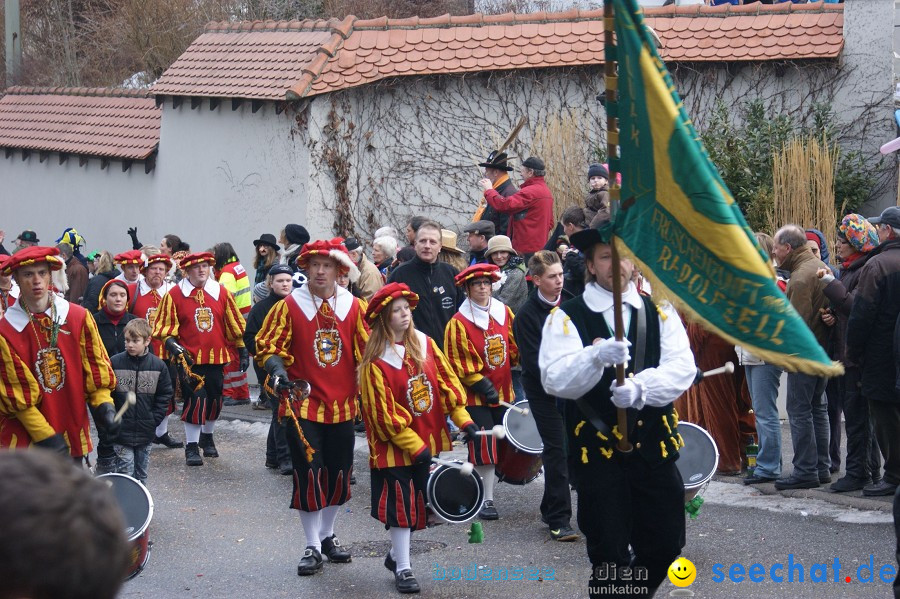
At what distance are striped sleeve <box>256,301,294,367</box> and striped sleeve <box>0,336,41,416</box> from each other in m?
1.31

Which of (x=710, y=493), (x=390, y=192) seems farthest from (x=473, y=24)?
(x=710, y=493)

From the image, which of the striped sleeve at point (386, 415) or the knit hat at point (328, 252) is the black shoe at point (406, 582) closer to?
the striped sleeve at point (386, 415)

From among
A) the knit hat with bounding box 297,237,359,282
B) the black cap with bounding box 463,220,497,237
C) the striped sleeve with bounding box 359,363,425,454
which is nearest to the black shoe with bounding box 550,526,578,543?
the striped sleeve with bounding box 359,363,425,454

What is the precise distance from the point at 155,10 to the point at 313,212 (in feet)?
37.5

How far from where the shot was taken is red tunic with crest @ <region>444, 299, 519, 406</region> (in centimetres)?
794

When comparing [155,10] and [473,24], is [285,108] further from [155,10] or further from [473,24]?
[155,10]

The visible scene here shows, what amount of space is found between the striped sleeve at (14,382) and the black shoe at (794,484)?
16.9 feet

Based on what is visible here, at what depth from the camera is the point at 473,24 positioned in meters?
15.3

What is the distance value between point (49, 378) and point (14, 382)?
0.63 feet

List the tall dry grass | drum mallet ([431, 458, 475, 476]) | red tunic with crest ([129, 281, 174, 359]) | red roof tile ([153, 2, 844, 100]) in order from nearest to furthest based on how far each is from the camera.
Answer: drum mallet ([431, 458, 475, 476]) → red tunic with crest ([129, 281, 174, 359]) → the tall dry grass → red roof tile ([153, 2, 844, 100])

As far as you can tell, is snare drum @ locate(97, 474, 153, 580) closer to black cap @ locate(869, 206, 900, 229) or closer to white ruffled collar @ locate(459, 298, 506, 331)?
white ruffled collar @ locate(459, 298, 506, 331)

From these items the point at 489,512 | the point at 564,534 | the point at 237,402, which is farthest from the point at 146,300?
the point at 564,534

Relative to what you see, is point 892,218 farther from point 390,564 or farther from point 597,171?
point 390,564

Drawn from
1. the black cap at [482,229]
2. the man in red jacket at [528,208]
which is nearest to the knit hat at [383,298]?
the black cap at [482,229]
